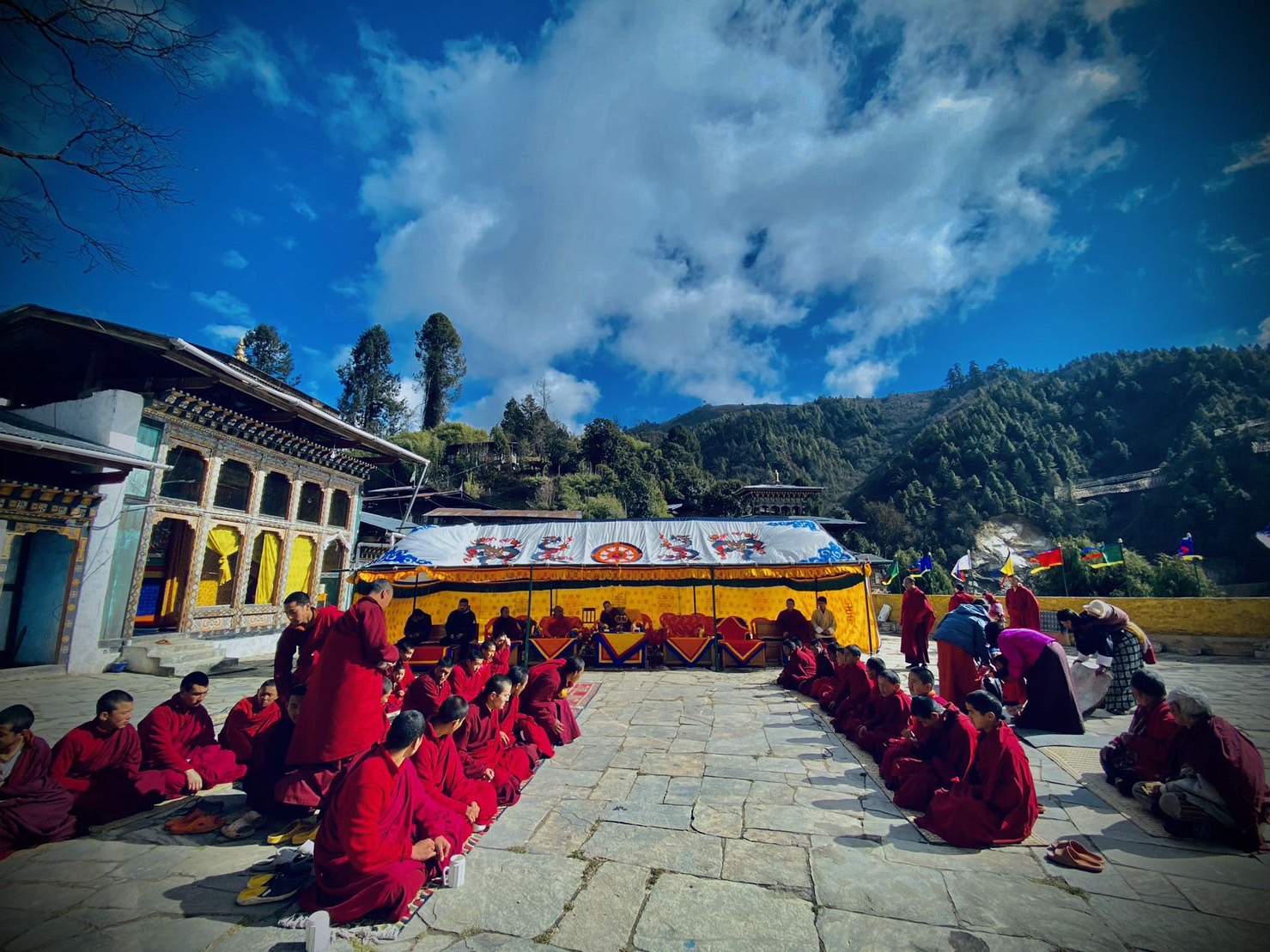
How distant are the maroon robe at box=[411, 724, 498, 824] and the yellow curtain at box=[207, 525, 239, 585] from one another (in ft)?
45.2

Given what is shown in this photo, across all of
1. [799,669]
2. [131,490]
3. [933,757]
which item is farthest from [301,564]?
[933,757]

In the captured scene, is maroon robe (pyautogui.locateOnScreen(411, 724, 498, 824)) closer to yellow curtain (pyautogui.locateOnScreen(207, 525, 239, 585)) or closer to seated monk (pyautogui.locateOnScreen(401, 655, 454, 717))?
seated monk (pyautogui.locateOnScreen(401, 655, 454, 717))

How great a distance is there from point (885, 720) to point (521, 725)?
400 cm

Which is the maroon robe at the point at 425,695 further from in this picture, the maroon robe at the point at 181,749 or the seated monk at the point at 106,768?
the seated monk at the point at 106,768

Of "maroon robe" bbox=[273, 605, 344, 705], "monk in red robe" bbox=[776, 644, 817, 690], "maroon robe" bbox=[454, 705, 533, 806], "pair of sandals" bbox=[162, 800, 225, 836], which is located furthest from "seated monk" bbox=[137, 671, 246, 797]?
"monk in red robe" bbox=[776, 644, 817, 690]

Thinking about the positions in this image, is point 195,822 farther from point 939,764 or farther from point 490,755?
point 939,764

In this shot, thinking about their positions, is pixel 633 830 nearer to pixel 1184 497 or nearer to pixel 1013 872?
pixel 1013 872

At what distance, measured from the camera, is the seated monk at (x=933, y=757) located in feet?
14.0

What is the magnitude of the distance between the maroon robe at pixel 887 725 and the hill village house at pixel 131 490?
12.4m

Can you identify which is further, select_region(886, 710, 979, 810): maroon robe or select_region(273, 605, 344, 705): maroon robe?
select_region(273, 605, 344, 705): maroon robe

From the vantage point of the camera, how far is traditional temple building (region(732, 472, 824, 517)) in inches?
1677

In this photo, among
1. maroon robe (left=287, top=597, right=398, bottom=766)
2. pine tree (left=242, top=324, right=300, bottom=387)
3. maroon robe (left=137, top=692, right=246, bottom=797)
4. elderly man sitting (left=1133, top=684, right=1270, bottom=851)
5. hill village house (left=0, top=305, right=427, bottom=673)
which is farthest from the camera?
pine tree (left=242, top=324, right=300, bottom=387)

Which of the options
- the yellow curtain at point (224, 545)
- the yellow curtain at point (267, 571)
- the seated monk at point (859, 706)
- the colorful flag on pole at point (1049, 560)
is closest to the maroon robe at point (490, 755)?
the seated monk at point (859, 706)

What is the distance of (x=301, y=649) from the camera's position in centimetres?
504
